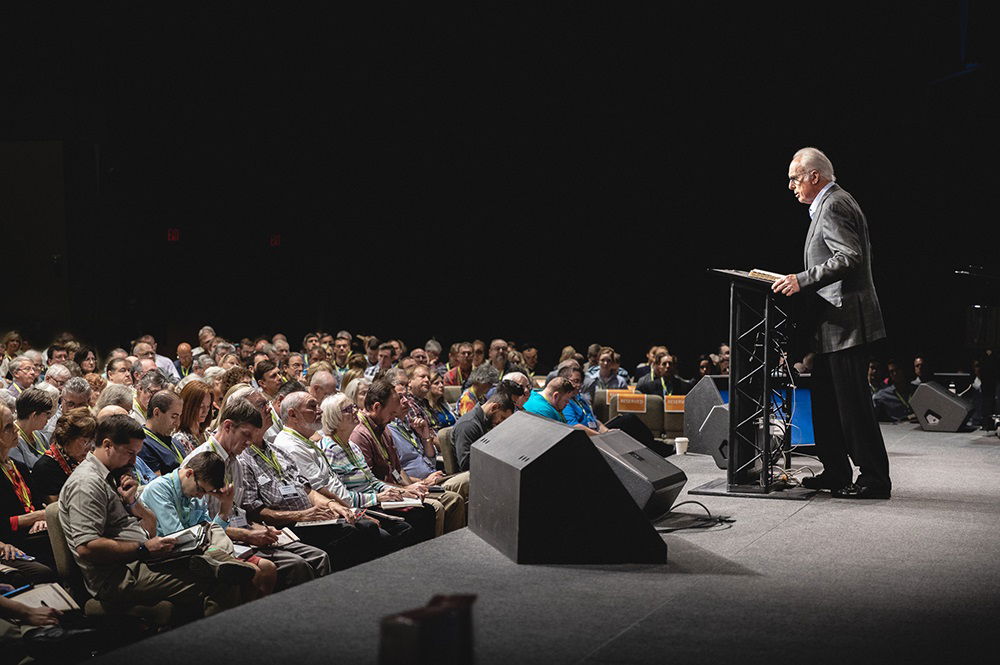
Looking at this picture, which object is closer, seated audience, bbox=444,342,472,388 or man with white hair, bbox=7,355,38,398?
man with white hair, bbox=7,355,38,398

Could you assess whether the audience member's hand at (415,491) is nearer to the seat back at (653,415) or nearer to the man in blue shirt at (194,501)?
the man in blue shirt at (194,501)

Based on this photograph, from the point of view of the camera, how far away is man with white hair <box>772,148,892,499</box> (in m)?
4.45

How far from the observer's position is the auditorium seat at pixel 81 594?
12.6 feet

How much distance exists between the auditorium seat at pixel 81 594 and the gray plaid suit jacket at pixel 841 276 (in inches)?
116

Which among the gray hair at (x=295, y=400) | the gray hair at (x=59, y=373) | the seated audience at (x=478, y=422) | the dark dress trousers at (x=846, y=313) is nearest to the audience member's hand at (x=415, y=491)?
the seated audience at (x=478, y=422)

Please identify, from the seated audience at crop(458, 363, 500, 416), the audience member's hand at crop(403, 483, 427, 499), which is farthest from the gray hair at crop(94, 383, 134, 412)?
the seated audience at crop(458, 363, 500, 416)

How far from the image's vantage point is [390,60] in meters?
14.0

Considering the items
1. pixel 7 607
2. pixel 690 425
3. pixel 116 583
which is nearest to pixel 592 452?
pixel 116 583

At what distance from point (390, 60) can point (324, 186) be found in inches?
101

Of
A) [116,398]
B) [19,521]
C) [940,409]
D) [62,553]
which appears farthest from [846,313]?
[940,409]

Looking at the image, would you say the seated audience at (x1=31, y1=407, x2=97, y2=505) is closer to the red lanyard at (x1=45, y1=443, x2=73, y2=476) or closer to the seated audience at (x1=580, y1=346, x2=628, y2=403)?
the red lanyard at (x1=45, y1=443, x2=73, y2=476)

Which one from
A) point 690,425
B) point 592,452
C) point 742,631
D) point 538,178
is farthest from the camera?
point 538,178

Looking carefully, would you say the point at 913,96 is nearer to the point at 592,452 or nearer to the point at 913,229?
the point at 913,229

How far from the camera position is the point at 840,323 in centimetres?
453
